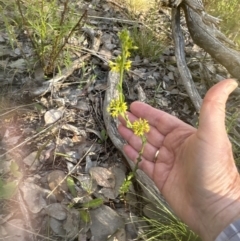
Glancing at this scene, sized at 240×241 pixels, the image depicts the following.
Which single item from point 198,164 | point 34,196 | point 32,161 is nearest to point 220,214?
point 198,164

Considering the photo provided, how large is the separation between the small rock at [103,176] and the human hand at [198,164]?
8.5 inches

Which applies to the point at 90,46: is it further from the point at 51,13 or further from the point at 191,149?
the point at 191,149

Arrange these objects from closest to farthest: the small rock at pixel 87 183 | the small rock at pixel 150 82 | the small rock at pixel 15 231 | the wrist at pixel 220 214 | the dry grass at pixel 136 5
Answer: the wrist at pixel 220 214
the small rock at pixel 15 231
the small rock at pixel 87 183
the small rock at pixel 150 82
the dry grass at pixel 136 5

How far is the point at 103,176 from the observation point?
2.32 meters

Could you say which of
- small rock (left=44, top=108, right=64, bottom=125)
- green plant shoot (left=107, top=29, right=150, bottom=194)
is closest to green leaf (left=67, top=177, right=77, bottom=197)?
small rock (left=44, top=108, right=64, bottom=125)

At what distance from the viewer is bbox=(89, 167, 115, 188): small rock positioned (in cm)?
229

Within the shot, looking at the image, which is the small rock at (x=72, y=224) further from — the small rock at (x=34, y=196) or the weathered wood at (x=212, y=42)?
the weathered wood at (x=212, y=42)

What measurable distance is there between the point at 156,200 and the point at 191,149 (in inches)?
18.9

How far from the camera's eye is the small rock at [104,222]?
208cm

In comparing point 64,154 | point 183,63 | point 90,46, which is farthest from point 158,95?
point 64,154

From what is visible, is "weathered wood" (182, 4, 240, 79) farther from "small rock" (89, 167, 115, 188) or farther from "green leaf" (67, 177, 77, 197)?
"green leaf" (67, 177, 77, 197)

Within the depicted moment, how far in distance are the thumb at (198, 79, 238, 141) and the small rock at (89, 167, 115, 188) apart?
2.56ft

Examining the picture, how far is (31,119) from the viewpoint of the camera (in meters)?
2.49

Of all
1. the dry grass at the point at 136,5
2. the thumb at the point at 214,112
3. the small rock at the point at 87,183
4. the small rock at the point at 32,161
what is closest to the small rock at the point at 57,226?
the small rock at the point at 87,183
